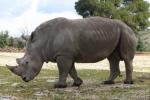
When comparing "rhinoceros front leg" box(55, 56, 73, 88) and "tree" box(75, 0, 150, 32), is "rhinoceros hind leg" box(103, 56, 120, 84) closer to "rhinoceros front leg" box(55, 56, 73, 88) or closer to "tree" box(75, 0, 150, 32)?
"rhinoceros front leg" box(55, 56, 73, 88)

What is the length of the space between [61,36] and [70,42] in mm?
251

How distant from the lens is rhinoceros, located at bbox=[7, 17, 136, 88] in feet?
36.8

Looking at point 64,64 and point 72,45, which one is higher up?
point 72,45

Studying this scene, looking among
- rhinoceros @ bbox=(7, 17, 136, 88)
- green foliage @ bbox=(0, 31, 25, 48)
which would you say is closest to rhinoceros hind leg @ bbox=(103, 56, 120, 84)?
rhinoceros @ bbox=(7, 17, 136, 88)

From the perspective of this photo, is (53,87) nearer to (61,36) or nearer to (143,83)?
(61,36)

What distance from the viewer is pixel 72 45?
36.8 ft

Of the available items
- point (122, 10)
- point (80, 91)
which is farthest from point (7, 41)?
point (80, 91)

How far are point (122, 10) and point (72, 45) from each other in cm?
4042

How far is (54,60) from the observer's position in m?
11.4

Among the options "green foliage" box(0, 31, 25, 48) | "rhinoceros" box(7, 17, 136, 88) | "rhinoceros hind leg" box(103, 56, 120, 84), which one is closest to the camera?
"rhinoceros" box(7, 17, 136, 88)

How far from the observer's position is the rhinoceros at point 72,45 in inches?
442

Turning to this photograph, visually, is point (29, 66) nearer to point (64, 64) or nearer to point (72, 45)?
point (64, 64)

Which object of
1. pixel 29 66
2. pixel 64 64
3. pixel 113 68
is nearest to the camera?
pixel 64 64

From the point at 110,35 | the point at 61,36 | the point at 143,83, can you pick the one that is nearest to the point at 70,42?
the point at 61,36
